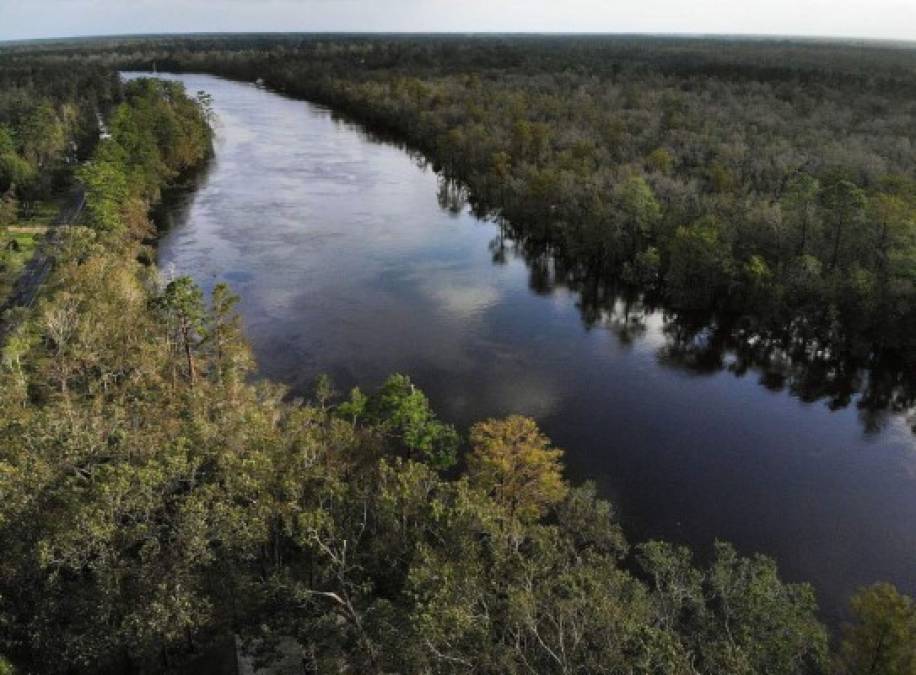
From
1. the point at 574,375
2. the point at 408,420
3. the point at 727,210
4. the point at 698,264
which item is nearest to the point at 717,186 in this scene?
the point at 727,210

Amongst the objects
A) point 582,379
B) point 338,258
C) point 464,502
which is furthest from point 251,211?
point 464,502

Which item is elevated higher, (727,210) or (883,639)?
(727,210)

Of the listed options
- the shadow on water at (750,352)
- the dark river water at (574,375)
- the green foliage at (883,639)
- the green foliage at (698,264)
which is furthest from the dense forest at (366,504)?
the dark river water at (574,375)

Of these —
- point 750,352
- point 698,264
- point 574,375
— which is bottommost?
point 750,352

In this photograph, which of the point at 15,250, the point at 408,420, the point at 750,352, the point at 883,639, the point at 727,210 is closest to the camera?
the point at 883,639

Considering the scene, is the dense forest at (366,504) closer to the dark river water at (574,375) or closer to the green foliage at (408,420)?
the green foliage at (408,420)

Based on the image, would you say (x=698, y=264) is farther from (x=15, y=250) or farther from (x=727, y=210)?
(x=15, y=250)

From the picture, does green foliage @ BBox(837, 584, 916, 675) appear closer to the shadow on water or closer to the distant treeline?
the shadow on water

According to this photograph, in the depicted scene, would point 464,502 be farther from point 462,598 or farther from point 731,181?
point 731,181

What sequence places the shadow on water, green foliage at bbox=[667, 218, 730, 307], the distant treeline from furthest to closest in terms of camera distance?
green foliage at bbox=[667, 218, 730, 307] < the distant treeline < the shadow on water

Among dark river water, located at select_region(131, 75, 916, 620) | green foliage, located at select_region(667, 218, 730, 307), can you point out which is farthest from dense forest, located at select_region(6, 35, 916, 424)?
dark river water, located at select_region(131, 75, 916, 620)
